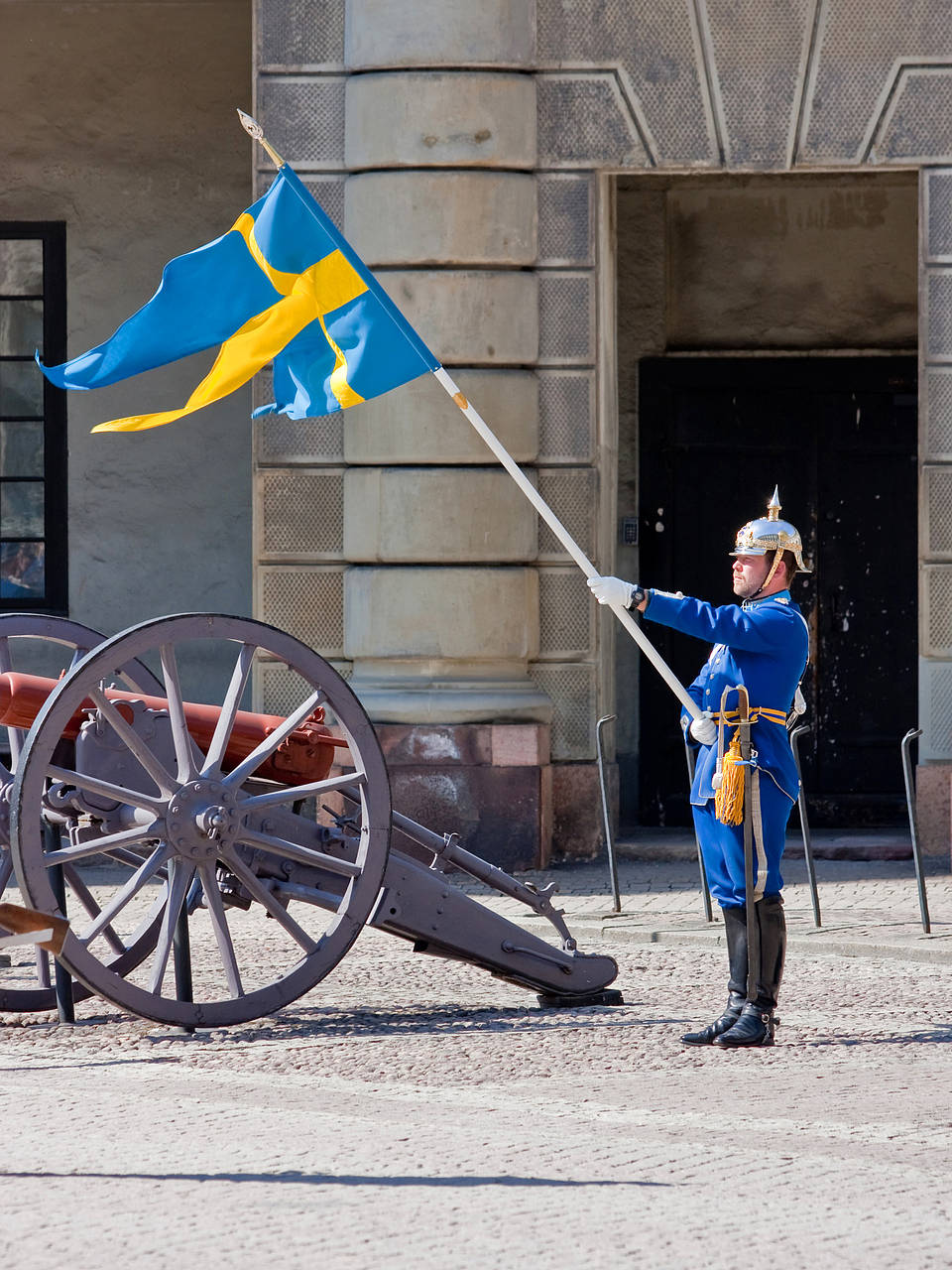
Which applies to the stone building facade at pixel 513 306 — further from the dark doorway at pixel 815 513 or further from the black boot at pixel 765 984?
the black boot at pixel 765 984

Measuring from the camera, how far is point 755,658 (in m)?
7.05

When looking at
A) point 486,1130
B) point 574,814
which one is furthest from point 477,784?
point 486,1130

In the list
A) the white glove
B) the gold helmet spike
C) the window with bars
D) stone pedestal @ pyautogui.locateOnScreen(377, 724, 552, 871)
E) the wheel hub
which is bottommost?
stone pedestal @ pyautogui.locateOnScreen(377, 724, 552, 871)

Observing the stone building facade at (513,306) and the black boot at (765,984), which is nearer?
the black boot at (765,984)

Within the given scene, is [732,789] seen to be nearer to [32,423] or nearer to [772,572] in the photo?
[772,572]

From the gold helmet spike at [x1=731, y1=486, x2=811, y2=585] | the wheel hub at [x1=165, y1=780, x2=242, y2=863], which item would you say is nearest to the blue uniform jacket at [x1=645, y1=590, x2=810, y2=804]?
the gold helmet spike at [x1=731, y1=486, x2=811, y2=585]

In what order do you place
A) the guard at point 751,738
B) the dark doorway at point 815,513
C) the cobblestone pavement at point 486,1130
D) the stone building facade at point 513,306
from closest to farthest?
the cobblestone pavement at point 486,1130, the guard at point 751,738, the stone building facade at point 513,306, the dark doorway at point 815,513

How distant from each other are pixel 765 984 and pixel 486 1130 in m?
1.69

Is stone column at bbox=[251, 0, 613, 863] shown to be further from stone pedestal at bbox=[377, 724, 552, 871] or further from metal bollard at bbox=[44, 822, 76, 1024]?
metal bollard at bbox=[44, 822, 76, 1024]

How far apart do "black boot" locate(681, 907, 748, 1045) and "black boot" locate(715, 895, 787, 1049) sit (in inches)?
1.3

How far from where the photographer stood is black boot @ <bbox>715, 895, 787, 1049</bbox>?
6719mm

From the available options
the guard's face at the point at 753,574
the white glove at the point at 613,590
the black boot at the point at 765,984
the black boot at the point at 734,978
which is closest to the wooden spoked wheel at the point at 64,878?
the white glove at the point at 613,590

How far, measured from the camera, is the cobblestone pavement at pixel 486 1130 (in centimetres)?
441

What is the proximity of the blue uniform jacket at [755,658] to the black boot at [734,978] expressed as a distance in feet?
1.36
